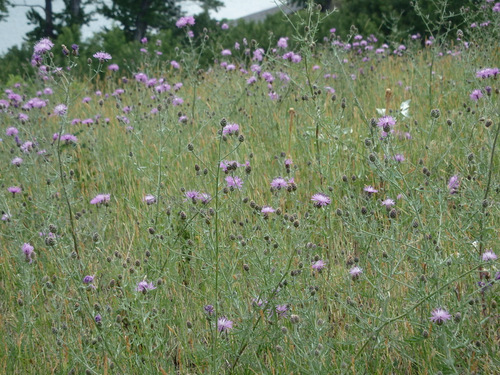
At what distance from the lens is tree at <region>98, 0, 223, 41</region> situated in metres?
15.3

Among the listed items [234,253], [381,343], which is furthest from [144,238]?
[381,343]

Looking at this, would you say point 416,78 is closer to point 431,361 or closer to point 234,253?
point 234,253

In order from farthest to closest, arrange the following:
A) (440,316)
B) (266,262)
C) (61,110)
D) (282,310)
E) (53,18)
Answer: (53,18)
(61,110)
(266,262)
(282,310)
(440,316)

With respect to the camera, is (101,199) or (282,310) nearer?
(282,310)

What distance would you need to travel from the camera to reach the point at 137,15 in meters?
15.5

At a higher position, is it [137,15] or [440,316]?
[137,15]

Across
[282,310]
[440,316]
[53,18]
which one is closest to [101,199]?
[282,310]

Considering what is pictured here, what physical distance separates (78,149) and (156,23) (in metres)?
12.7

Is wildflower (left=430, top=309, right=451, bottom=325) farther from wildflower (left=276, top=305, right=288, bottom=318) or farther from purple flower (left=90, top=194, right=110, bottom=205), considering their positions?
purple flower (left=90, top=194, right=110, bottom=205)

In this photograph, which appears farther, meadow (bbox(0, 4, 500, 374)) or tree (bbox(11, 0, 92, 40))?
tree (bbox(11, 0, 92, 40))

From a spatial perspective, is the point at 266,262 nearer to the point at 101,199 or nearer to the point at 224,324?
the point at 224,324

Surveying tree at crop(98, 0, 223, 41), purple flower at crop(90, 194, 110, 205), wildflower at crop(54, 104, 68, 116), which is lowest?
purple flower at crop(90, 194, 110, 205)

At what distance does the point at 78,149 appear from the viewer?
13.1ft

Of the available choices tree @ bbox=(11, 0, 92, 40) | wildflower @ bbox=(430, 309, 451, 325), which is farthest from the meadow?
tree @ bbox=(11, 0, 92, 40)
